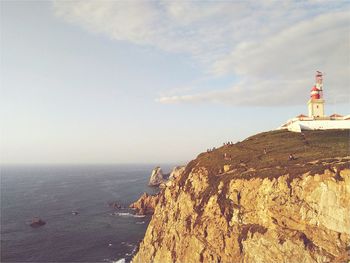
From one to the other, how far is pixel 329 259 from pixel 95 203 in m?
104

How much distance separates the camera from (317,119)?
83312 millimetres

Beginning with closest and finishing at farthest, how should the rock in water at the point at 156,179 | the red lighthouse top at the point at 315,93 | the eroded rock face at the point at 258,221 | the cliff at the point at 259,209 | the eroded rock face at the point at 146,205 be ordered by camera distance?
the eroded rock face at the point at 258,221
the cliff at the point at 259,209
the red lighthouse top at the point at 315,93
the eroded rock face at the point at 146,205
the rock in water at the point at 156,179

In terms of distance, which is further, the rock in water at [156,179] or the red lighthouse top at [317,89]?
the rock in water at [156,179]

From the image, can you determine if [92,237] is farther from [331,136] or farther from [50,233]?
[331,136]

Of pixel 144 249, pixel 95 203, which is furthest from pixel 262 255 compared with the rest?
pixel 95 203

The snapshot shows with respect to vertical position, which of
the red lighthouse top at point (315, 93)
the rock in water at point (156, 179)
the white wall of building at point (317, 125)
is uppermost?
the red lighthouse top at point (315, 93)

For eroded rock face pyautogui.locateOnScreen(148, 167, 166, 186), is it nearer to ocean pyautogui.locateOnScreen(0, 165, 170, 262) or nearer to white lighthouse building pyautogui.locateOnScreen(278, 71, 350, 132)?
ocean pyautogui.locateOnScreen(0, 165, 170, 262)

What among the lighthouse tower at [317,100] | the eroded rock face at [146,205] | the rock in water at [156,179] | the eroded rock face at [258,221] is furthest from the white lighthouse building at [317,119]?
the rock in water at [156,179]

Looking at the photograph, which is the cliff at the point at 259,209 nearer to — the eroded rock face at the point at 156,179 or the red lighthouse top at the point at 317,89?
the red lighthouse top at the point at 317,89

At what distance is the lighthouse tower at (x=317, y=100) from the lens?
8562cm

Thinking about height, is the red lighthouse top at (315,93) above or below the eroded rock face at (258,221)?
above

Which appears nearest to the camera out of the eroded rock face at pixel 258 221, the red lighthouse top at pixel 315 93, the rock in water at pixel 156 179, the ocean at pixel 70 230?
the eroded rock face at pixel 258 221

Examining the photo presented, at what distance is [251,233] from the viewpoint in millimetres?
41938

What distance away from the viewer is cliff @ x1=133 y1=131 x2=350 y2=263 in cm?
3672
